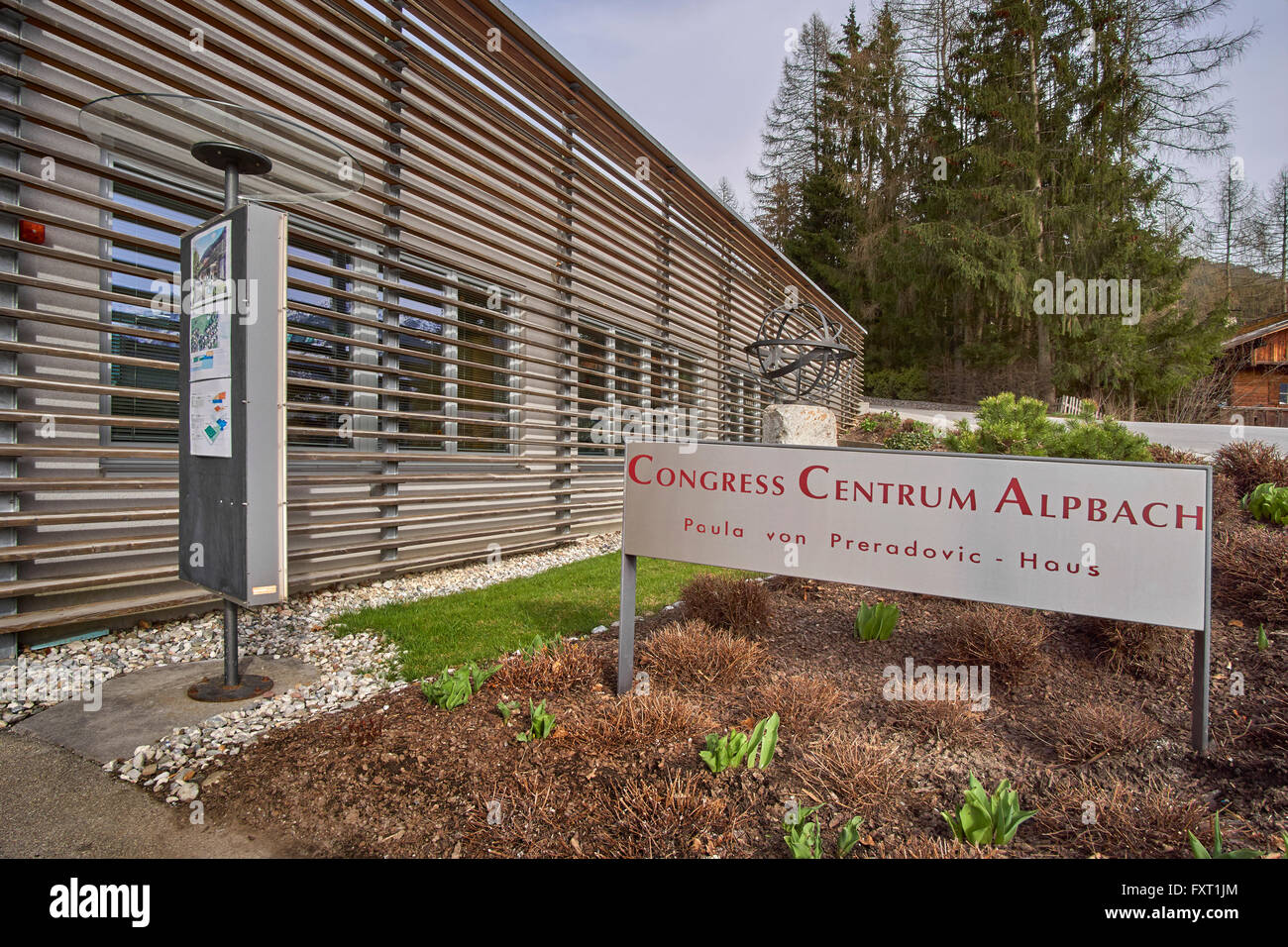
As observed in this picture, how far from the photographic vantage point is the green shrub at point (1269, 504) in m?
5.26

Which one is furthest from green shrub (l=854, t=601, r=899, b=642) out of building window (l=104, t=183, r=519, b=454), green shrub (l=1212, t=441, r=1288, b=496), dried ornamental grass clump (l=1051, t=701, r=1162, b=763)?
green shrub (l=1212, t=441, r=1288, b=496)

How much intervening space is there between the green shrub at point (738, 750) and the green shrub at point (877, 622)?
155cm

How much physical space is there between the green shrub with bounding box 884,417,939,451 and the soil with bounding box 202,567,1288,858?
39.7 ft

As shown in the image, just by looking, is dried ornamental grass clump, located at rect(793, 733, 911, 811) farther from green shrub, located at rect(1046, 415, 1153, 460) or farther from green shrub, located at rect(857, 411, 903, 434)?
green shrub, located at rect(857, 411, 903, 434)

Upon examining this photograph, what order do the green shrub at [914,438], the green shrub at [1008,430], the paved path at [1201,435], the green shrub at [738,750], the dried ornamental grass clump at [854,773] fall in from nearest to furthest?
the dried ornamental grass clump at [854,773] < the green shrub at [738,750] < the green shrub at [1008,430] < the paved path at [1201,435] < the green shrub at [914,438]

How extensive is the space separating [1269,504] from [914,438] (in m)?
10.0

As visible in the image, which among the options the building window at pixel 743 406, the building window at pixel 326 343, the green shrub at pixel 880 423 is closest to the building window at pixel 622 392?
the building window at pixel 326 343

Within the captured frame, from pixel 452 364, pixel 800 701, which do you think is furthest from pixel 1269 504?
pixel 452 364

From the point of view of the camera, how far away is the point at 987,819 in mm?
1912

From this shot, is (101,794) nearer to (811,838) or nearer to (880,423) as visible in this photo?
(811,838)

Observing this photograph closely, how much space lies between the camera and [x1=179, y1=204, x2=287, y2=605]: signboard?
2.90 metres

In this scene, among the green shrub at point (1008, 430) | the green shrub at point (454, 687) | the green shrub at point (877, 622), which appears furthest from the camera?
the green shrub at point (1008, 430)

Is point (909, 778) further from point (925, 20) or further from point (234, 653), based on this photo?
point (925, 20)

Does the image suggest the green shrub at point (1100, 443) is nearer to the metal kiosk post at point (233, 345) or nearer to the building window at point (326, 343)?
the building window at point (326, 343)
